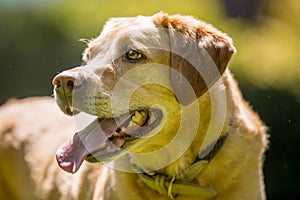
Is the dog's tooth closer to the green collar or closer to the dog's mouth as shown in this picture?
the dog's mouth

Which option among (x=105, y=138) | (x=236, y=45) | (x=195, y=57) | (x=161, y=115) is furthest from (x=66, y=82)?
(x=236, y=45)

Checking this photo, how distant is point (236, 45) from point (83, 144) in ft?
12.8

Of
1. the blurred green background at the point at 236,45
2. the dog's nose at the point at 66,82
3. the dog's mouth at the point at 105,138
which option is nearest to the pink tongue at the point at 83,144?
the dog's mouth at the point at 105,138

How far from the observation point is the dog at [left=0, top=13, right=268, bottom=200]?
5227mm

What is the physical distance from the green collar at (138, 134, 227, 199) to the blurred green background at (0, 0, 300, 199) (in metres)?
2.93

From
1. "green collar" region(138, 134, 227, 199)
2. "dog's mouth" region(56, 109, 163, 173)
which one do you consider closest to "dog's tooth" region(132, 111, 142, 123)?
"dog's mouth" region(56, 109, 163, 173)

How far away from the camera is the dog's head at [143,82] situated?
17.2 ft

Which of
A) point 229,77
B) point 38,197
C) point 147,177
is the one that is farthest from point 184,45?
point 38,197

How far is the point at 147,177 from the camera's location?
545 centimetres

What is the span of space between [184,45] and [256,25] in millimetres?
4525

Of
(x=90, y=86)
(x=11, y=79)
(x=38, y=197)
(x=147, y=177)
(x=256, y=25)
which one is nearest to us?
(x=90, y=86)

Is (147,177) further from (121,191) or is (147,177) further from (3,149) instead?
(3,149)

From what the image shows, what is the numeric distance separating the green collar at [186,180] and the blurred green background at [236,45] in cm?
293

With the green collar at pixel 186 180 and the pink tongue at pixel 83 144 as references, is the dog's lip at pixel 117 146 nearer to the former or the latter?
the pink tongue at pixel 83 144
